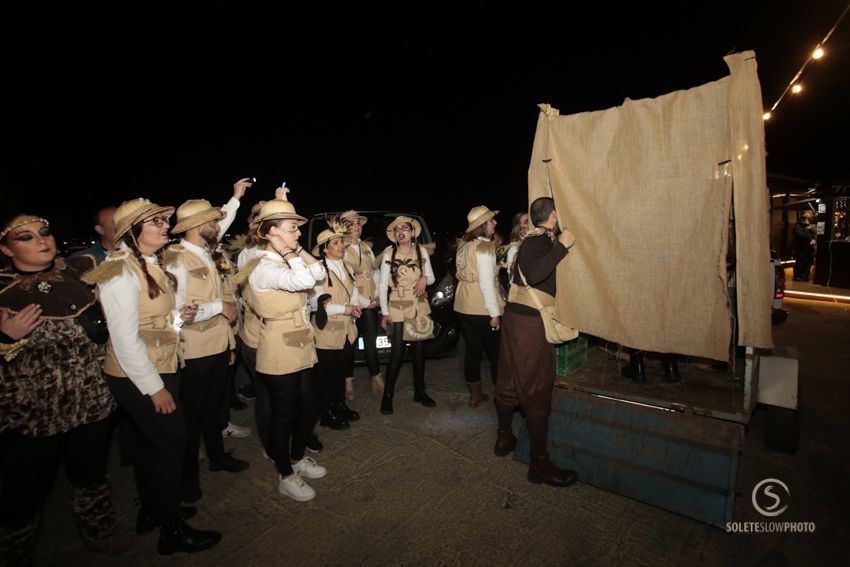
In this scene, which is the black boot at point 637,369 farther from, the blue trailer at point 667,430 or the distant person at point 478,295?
the distant person at point 478,295

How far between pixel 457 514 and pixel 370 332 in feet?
7.96

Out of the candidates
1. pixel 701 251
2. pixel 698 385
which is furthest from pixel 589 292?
pixel 698 385

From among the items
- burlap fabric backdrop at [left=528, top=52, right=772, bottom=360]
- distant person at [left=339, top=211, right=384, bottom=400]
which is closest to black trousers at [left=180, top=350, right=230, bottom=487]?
distant person at [left=339, top=211, right=384, bottom=400]

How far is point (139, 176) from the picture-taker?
1667 centimetres

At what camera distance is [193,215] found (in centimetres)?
325

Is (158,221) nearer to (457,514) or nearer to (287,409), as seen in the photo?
(287,409)

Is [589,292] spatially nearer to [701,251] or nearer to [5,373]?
[701,251]

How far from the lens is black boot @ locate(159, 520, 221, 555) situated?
107 inches

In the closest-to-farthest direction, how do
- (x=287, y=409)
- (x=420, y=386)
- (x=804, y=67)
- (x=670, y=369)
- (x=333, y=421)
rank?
(x=287, y=409), (x=670, y=369), (x=333, y=421), (x=420, y=386), (x=804, y=67)

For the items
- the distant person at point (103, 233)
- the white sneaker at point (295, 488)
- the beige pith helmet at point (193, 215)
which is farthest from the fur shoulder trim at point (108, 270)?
the white sneaker at point (295, 488)

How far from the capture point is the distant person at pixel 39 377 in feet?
7.60

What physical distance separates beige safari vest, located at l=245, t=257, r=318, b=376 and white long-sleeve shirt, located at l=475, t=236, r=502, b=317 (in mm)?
1868

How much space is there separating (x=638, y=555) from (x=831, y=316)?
9020 mm

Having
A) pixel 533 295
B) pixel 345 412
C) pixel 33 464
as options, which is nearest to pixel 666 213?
pixel 533 295
